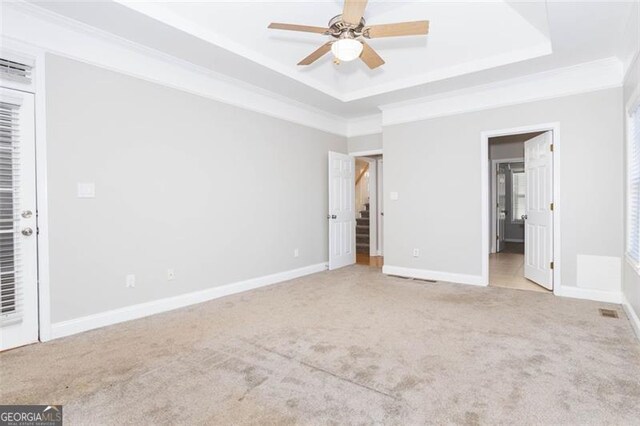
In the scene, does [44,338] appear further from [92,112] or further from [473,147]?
[473,147]

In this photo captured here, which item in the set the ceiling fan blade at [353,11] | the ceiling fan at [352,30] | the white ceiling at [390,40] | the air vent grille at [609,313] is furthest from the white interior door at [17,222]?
the air vent grille at [609,313]

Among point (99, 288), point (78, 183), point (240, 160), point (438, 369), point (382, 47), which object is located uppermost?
point (382, 47)

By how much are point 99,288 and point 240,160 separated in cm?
218

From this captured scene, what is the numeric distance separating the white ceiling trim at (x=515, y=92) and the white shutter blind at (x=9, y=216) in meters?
4.57

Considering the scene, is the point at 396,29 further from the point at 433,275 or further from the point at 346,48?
the point at 433,275

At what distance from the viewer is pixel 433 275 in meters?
5.07

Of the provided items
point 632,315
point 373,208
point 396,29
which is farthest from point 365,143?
point 632,315

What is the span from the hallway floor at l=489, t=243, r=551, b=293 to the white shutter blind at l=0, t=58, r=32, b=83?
561 centimetres

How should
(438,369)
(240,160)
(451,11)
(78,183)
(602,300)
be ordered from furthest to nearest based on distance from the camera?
(240,160) < (602,300) < (451,11) < (78,183) < (438,369)

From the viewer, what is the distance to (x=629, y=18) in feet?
9.55

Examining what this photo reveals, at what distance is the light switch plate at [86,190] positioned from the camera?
3.05 m

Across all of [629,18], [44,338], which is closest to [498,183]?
[629,18]

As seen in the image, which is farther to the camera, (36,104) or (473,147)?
(473,147)

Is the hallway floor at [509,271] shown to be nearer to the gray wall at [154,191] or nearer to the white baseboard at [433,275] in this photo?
the white baseboard at [433,275]
